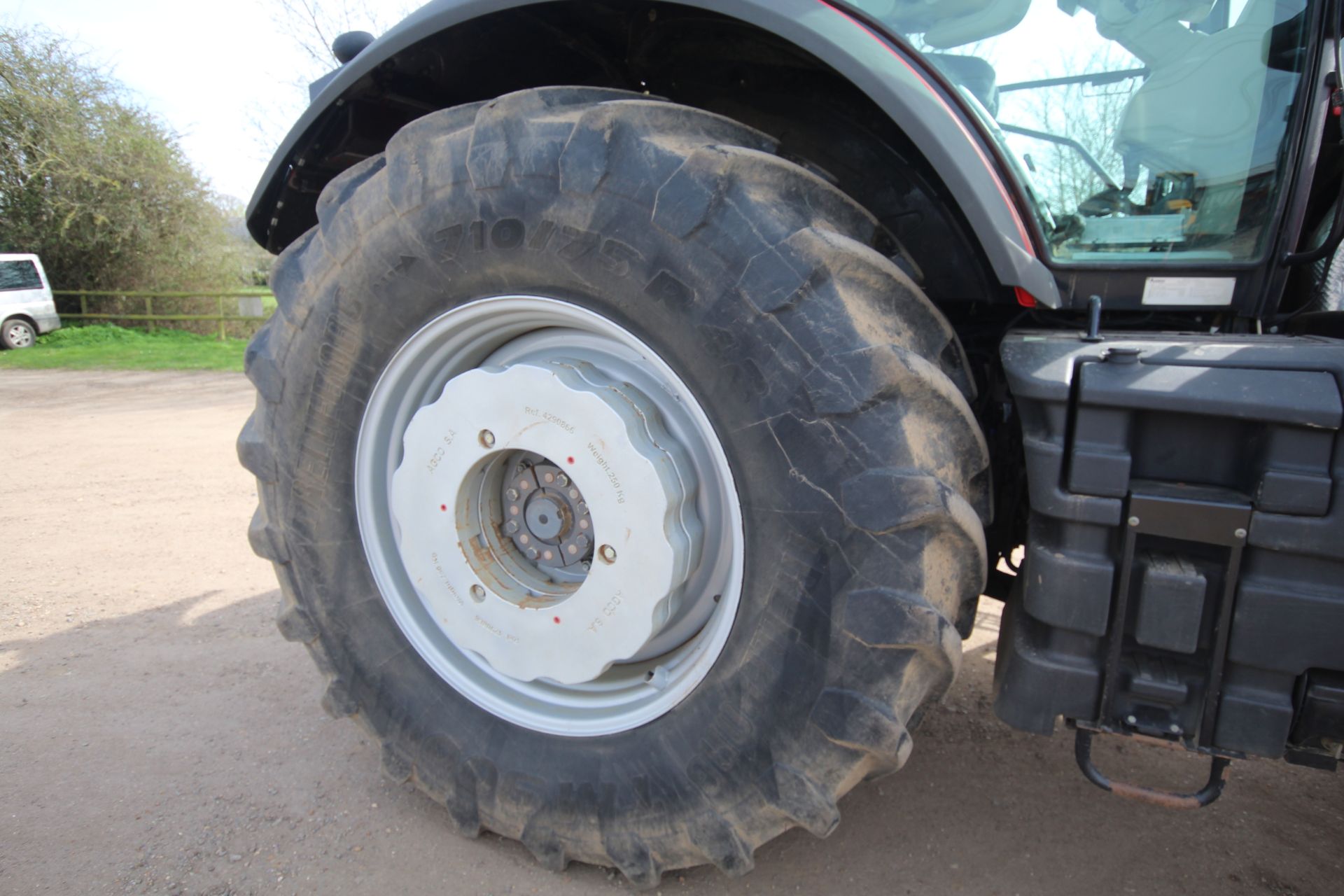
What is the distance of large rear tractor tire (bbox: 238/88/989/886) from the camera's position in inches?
49.3

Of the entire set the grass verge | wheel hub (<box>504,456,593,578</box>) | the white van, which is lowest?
the grass verge

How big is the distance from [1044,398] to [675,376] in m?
0.58

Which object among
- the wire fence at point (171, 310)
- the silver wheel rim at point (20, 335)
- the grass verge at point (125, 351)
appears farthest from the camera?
the wire fence at point (171, 310)

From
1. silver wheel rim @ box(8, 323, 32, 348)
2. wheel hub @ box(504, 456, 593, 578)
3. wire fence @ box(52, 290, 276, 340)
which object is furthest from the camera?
wire fence @ box(52, 290, 276, 340)

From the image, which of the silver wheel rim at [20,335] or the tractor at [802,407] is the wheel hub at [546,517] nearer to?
the tractor at [802,407]

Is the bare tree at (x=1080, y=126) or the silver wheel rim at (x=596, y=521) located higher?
the bare tree at (x=1080, y=126)

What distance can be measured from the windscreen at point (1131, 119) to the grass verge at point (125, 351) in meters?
12.0

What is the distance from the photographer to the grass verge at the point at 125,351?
1195cm

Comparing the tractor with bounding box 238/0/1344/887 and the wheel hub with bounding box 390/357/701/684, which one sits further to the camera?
the wheel hub with bounding box 390/357/701/684

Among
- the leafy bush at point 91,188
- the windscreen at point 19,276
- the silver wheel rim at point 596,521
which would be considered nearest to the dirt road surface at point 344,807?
the silver wheel rim at point 596,521

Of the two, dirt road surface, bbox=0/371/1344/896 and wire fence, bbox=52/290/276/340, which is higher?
dirt road surface, bbox=0/371/1344/896

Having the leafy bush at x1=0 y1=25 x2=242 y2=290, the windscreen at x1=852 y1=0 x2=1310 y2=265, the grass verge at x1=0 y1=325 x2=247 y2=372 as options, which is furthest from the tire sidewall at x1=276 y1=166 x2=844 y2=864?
the leafy bush at x1=0 y1=25 x2=242 y2=290

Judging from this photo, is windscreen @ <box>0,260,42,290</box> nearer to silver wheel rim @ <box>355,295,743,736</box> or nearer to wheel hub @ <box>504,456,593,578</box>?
silver wheel rim @ <box>355,295,743,736</box>

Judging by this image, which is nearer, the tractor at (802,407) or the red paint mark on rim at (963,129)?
the tractor at (802,407)
